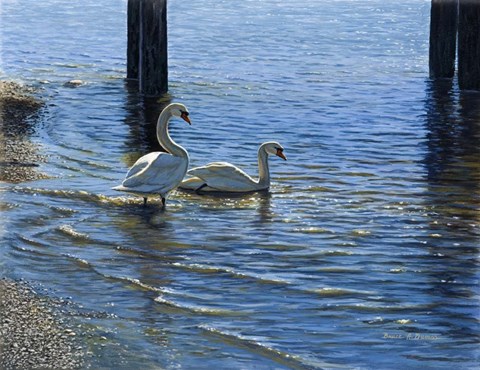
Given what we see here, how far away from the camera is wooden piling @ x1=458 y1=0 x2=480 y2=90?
21188 millimetres

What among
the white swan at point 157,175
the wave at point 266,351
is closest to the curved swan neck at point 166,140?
the white swan at point 157,175

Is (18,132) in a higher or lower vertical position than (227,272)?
lower

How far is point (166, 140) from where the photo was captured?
46.8 ft

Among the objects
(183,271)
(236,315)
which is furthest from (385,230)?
(236,315)

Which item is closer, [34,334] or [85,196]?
[34,334]

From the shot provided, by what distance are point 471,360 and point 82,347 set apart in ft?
8.22

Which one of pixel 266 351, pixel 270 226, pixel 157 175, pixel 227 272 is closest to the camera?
pixel 266 351

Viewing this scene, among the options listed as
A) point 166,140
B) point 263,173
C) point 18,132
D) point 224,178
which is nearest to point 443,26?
point 18,132

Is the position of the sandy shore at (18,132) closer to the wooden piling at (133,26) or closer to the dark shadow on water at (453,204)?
the wooden piling at (133,26)

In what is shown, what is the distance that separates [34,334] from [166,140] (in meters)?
5.50

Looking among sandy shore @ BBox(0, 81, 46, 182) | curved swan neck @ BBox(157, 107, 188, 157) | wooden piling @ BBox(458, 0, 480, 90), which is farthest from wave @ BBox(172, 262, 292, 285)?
wooden piling @ BBox(458, 0, 480, 90)

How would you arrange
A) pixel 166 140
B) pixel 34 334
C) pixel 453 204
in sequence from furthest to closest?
pixel 166 140 → pixel 453 204 → pixel 34 334

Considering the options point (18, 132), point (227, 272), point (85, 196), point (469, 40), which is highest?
point (469, 40)
